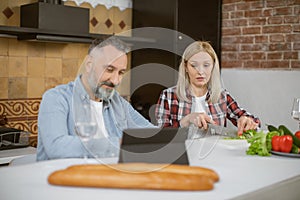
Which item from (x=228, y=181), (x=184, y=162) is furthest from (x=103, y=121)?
(x=228, y=181)

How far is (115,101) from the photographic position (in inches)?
87.4

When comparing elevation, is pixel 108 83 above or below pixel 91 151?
above

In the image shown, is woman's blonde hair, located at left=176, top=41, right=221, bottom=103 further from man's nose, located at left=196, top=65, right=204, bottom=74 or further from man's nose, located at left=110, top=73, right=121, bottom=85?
man's nose, located at left=110, top=73, right=121, bottom=85

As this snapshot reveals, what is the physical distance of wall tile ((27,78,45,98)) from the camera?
3.36m

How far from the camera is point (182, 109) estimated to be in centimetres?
307

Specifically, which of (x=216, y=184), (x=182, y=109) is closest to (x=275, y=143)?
(x=216, y=184)

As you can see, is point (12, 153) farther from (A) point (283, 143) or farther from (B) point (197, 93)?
(A) point (283, 143)

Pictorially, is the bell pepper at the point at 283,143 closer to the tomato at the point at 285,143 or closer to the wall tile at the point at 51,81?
the tomato at the point at 285,143

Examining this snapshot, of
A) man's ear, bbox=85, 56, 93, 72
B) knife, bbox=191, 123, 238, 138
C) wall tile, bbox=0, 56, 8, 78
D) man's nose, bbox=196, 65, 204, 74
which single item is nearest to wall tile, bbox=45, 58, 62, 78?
wall tile, bbox=0, 56, 8, 78

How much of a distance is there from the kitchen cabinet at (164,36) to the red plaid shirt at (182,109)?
76cm

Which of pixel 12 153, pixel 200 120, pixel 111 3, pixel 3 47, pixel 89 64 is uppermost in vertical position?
pixel 111 3

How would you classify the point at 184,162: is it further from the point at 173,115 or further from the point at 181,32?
the point at 181,32

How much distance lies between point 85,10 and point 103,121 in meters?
1.36

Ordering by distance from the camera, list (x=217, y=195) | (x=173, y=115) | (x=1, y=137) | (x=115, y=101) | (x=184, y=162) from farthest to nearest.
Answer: (x=173, y=115) → (x=1, y=137) → (x=115, y=101) → (x=184, y=162) → (x=217, y=195)
